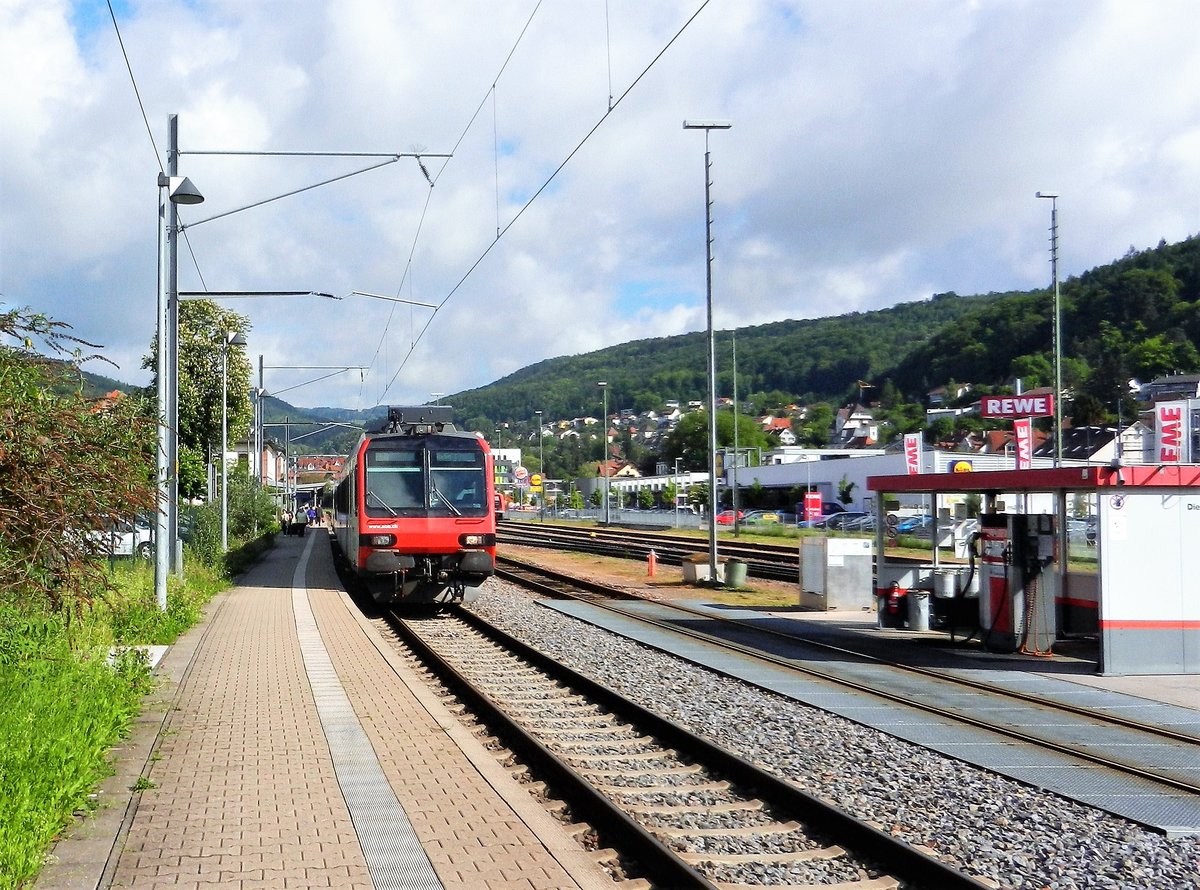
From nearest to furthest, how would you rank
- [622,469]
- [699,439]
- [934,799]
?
[934,799] → [699,439] → [622,469]

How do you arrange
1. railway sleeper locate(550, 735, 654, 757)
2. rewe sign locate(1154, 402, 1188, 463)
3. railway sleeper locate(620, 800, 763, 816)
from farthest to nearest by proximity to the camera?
rewe sign locate(1154, 402, 1188, 463), railway sleeper locate(550, 735, 654, 757), railway sleeper locate(620, 800, 763, 816)

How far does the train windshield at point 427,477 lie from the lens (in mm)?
20016

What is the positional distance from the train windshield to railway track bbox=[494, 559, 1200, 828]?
15.5 feet

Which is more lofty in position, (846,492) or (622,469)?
(622,469)

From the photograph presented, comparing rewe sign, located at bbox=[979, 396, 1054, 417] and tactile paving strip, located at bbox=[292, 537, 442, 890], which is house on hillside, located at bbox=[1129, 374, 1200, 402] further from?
tactile paving strip, located at bbox=[292, 537, 442, 890]

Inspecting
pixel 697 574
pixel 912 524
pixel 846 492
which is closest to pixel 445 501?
pixel 697 574

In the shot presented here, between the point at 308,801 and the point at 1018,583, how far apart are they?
10.7 m

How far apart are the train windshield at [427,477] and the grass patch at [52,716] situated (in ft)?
21.7

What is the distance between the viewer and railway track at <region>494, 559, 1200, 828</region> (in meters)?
8.77

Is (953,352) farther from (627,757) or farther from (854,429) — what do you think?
(627,757)

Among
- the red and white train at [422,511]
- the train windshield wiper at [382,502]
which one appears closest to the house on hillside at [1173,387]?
the red and white train at [422,511]

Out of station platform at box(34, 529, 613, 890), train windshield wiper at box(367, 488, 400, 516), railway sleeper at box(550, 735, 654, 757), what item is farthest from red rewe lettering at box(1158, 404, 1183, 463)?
railway sleeper at box(550, 735, 654, 757)

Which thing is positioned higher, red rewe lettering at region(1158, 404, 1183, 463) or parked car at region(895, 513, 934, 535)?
red rewe lettering at region(1158, 404, 1183, 463)

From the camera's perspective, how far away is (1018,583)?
49.2 feet
